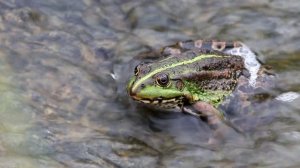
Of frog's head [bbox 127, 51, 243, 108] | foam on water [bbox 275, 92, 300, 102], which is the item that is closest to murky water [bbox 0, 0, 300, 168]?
foam on water [bbox 275, 92, 300, 102]

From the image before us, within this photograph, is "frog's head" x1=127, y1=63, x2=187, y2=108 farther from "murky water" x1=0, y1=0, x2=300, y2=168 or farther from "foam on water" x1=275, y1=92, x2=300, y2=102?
"foam on water" x1=275, y1=92, x2=300, y2=102

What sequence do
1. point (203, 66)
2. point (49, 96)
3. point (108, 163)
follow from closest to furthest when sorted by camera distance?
1. point (108, 163)
2. point (49, 96)
3. point (203, 66)

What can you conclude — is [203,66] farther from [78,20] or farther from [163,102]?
[78,20]

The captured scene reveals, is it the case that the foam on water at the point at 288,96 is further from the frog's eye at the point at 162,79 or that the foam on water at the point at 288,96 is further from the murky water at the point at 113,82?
the frog's eye at the point at 162,79

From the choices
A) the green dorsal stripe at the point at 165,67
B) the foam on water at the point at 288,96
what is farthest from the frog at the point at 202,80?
the foam on water at the point at 288,96

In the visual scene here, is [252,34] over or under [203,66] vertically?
over

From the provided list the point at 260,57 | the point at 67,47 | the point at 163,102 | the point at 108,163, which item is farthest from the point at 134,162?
the point at 260,57
